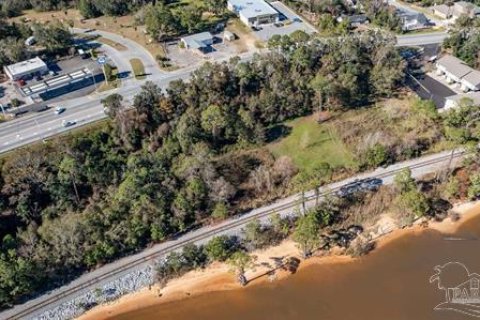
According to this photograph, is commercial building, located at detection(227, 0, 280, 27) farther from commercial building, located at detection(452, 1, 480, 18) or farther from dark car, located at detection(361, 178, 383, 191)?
dark car, located at detection(361, 178, 383, 191)

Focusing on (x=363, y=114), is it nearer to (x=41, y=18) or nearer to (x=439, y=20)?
(x=439, y=20)

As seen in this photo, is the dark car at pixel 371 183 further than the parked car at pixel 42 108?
No

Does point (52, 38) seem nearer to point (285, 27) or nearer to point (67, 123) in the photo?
point (67, 123)

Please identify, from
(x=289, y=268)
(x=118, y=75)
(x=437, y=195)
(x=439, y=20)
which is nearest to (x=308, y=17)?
(x=439, y=20)

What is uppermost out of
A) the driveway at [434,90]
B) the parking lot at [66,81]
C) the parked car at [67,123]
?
the parking lot at [66,81]

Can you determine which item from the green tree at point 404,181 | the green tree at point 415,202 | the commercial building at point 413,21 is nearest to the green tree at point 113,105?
the green tree at point 404,181

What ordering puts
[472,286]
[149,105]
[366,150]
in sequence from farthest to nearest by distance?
[149,105] < [366,150] < [472,286]

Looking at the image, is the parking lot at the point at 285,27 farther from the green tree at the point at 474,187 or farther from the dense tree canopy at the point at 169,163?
the green tree at the point at 474,187
